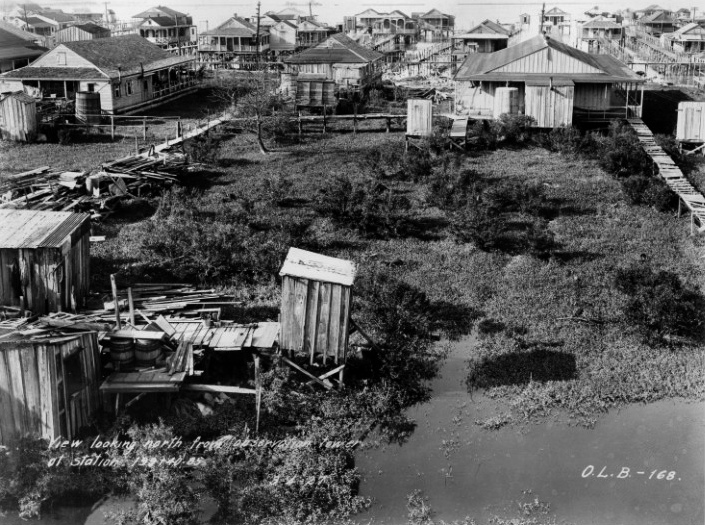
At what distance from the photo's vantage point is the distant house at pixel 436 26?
296 feet

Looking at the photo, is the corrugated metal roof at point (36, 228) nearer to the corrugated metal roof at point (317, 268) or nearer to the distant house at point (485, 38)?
the corrugated metal roof at point (317, 268)

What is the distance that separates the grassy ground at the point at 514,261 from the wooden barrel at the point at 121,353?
5.52 m

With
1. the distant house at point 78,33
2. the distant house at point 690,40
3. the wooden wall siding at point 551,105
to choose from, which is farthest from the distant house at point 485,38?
the distant house at point 78,33

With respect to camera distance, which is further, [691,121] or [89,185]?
[691,121]

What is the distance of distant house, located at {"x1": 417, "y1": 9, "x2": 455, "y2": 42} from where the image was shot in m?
90.3

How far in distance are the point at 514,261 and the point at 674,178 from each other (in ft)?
34.6

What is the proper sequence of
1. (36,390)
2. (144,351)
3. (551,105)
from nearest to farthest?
(36,390), (144,351), (551,105)

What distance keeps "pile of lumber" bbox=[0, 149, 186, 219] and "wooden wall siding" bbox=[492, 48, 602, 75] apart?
18461 millimetres

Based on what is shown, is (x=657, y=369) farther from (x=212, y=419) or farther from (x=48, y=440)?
(x=48, y=440)

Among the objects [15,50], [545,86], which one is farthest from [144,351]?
[15,50]

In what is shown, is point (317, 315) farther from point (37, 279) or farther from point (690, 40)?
point (690, 40)

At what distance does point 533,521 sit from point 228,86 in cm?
4810

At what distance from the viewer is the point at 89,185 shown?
29.9 m

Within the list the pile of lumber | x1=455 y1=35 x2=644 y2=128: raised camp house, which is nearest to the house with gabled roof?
x1=455 y1=35 x2=644 y2=128: raised camp house
